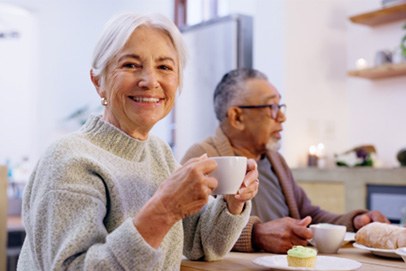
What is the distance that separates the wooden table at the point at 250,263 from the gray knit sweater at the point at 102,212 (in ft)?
0.12

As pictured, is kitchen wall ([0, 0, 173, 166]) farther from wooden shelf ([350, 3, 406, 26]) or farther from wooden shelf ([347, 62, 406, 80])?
wooden shelf ([347, 62, 406, 80])

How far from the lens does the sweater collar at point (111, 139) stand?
1063 mm

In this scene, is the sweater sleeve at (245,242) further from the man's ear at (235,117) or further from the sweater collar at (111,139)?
the man's ear at (235,117)

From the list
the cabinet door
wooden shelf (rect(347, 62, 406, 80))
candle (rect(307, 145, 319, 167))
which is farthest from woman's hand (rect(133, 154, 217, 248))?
wooden shelf (rect(347, 62, 406, 80))

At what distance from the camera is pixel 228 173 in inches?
36.7

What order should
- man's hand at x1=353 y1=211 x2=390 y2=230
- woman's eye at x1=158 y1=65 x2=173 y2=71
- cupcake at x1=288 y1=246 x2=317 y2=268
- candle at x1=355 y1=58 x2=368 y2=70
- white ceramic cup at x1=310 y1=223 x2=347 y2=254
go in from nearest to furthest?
1. cupcake at x1=288 y1=246 x2=317 y2=268
2. woman's eye at x1=158 y1=65 x2=173 y2=71
3. white ceramic cup at x1=310 y1=223 x2=347 y2=254
4. man's hand at x1=353 y1=211 x2=390 y2=230
5. candle at x1=355 y1=58 x2=368 y2=70

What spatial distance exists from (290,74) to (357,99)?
2.28 ft

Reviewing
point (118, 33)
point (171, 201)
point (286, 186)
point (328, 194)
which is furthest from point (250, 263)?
point (328, 194)

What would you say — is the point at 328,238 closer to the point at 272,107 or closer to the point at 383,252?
the point at 383,252

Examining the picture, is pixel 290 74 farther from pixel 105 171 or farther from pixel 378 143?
pixel 105 171

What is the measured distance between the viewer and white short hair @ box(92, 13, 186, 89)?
3.41ft

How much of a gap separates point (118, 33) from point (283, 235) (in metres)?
0.61

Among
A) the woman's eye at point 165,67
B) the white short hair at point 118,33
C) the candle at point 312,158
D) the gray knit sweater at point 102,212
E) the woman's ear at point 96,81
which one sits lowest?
the candle at point 312,158

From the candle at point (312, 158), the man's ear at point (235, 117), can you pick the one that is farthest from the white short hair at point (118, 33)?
the candle at point (312, 158)
